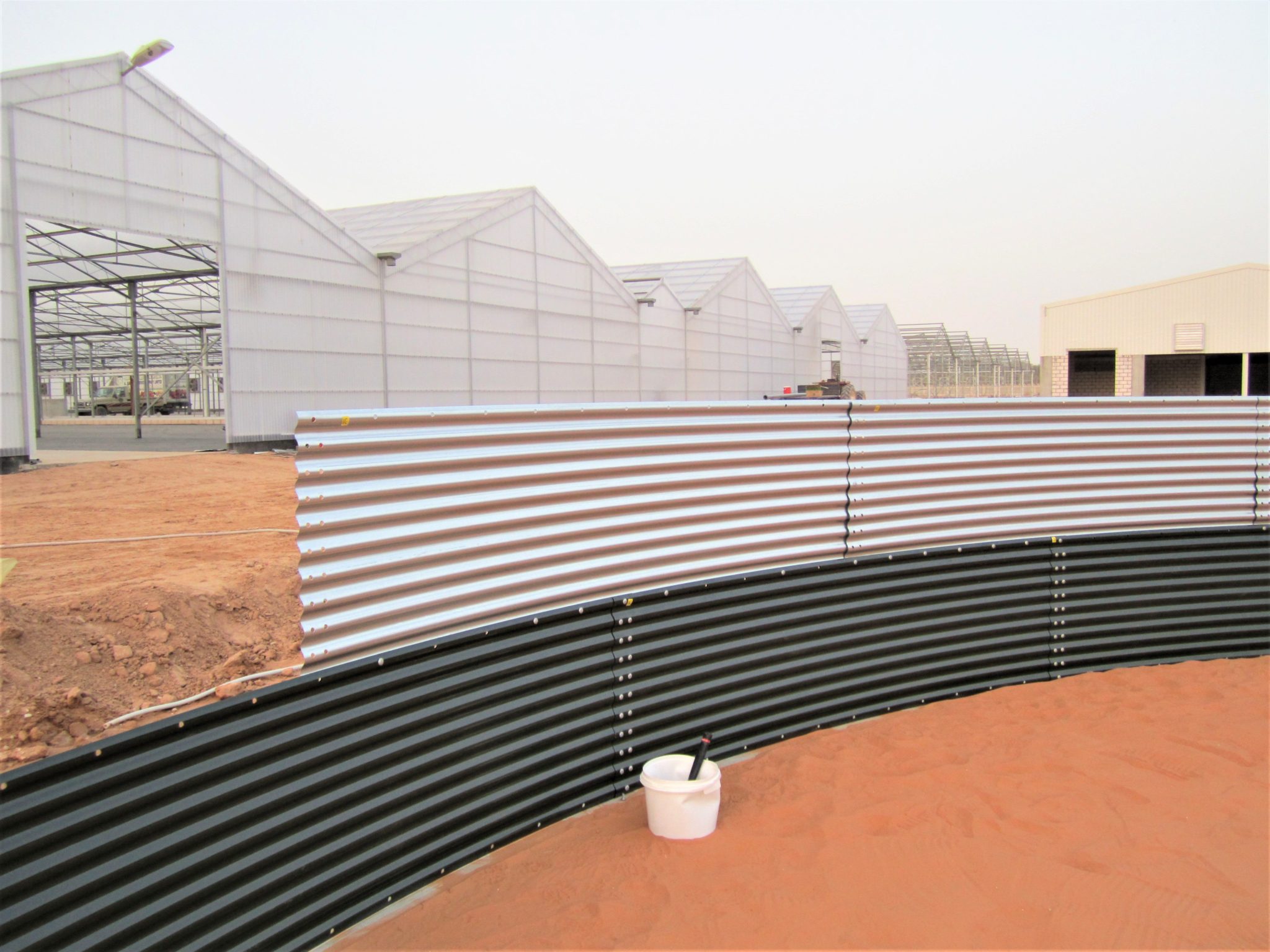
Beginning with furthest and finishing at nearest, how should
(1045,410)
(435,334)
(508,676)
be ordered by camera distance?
(435,334), (1045,410), (508,676)

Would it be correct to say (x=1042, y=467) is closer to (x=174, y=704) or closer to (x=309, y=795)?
(x=309, y=795)

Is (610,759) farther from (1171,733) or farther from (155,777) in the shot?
(1171,733)

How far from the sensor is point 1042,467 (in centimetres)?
627

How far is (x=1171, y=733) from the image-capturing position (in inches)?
207

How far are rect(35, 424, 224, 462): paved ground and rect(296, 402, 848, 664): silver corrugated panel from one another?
16.7m

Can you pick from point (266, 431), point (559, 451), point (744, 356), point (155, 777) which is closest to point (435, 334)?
point (266, 431)

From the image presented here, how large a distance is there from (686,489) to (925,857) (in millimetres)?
2100

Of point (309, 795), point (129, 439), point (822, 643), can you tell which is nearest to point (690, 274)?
point (129, 439)

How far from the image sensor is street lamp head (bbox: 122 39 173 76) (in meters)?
14.9

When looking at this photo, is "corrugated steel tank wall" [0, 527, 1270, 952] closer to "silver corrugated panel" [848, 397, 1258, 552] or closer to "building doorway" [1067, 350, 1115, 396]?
"silver corrugated panel" [848, 397, 1258, 552]

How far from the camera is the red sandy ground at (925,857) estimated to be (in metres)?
3.37

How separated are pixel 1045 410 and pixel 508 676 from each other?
4.35 meters

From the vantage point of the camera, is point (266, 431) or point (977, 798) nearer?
point (977, 798)

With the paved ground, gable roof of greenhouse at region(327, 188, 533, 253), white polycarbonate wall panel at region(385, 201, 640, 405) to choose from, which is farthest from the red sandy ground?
gable roof of greenhouse at region(327, 188, 533, 253)
